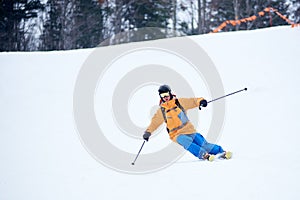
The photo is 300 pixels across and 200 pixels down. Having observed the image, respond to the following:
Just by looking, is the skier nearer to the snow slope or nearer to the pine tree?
the snow slope

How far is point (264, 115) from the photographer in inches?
265

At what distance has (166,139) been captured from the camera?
691cm

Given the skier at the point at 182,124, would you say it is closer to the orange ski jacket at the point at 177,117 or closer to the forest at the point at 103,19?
the orange ski jacket at the point at 177,117

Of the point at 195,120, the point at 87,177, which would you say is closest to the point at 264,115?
the point at 195,120

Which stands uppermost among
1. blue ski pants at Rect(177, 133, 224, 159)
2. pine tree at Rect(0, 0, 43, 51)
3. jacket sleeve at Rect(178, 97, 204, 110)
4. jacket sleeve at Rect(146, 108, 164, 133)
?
pine tree at Rect(0, 0, 43, 51)

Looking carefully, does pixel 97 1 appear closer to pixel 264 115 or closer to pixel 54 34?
pixel 54 34

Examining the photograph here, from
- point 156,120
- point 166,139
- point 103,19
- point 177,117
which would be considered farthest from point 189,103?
point 103,19

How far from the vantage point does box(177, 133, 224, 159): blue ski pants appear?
479cm

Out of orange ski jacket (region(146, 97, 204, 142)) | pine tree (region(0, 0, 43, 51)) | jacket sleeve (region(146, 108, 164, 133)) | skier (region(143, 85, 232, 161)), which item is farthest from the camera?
pine tree (region(0, 0, 43, 51))

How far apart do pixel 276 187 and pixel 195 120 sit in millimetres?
4391

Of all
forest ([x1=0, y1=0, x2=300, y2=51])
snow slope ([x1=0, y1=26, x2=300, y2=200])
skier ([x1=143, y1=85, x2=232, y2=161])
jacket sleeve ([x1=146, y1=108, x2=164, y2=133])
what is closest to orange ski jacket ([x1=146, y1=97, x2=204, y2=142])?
skier ([x1=143, y1=85, x2=232, y2=161])

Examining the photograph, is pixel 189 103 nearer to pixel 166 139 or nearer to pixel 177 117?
pixel 177 117

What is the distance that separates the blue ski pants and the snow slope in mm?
173

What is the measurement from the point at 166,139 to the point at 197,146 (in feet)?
6.95
